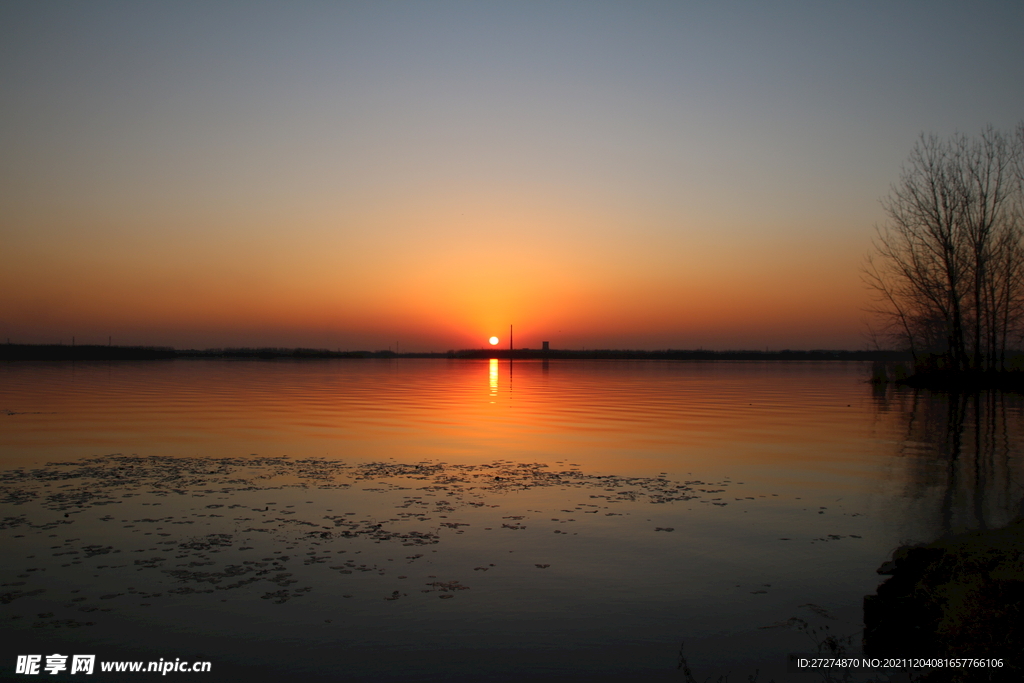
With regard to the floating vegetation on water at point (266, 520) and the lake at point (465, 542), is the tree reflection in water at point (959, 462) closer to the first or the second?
the lake at point (465, 542)

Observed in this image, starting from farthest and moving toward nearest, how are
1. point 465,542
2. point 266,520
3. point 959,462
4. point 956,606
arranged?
point 959,462
point 266,520
point 465,542
point 956,606

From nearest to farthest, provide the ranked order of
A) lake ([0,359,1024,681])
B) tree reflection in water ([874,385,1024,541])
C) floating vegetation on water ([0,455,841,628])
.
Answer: lake ([0,359,1024,681]) < floating vegetation on water ([0,455,841,628]) < tree reflection in water ([874,385,1024,541])

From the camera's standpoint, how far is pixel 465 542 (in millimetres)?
9664

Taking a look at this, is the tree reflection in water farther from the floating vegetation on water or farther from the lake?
the floating vegetation on water

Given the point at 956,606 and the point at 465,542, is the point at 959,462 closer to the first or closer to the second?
the point at 956,606

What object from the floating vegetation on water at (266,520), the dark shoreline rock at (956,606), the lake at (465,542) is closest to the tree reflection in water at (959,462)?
the lake at (465,542)

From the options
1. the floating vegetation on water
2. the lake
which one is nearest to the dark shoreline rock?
the lake

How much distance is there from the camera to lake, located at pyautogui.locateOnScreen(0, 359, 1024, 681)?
6449 mm

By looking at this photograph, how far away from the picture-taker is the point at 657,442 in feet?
66.3

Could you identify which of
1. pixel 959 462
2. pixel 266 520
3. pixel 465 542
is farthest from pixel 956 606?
pixel 959 462

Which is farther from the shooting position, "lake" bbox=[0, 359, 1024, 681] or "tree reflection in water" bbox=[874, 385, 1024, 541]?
"tree reflection in water" bbox=[874, 385, 1024, 541]

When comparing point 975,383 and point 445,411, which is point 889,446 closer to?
point 445,411

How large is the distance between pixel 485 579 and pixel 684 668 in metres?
2.78

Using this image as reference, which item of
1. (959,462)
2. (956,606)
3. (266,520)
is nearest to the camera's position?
(956,606)
